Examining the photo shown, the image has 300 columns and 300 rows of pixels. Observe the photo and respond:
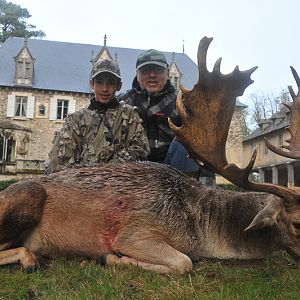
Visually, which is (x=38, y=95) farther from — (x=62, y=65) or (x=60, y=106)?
(x=62, y=65)

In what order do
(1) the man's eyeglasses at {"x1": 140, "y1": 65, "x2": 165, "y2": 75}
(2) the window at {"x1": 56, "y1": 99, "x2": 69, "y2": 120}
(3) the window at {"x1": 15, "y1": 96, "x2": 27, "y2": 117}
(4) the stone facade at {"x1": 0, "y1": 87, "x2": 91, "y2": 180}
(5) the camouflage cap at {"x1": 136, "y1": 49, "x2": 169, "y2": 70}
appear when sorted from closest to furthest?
(5) the camouflage cap at {"x1": 136, "y1": 49, "x2": 169, "y2": 70} → (1) the man's eyeglasses at {"x1": 140, "y1": 65, "x2": 165, "y2": 75} → (4) the stone facade at {"x1": 0, "y1": 87, "x2": 91, "y2": 180} → (3) the window at {"x1": 15, "y1": 96, "x2": 27, "y2": 117} → (2) the window at {"x1": 56, "y1": 99, "x2": 69, "y2": 120}

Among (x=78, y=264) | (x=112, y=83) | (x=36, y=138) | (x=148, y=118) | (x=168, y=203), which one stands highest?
(x=112, y=83)

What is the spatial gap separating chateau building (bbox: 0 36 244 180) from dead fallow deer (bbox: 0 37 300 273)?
3880cm

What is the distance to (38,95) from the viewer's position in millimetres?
44781

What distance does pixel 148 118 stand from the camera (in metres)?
8.09

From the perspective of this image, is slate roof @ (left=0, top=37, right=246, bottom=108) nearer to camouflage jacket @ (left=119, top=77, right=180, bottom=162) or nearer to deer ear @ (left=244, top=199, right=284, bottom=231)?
camouflage jacket @ (left=119, top=77, right=180, bottom=162)


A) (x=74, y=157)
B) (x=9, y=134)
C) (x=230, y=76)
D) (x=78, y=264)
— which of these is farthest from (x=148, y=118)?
(x=9, y=134)

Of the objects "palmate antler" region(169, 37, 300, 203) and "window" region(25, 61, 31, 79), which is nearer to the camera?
"palmate antler" region(169, 37, 300, 203)

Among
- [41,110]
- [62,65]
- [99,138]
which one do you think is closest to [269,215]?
[99,138]

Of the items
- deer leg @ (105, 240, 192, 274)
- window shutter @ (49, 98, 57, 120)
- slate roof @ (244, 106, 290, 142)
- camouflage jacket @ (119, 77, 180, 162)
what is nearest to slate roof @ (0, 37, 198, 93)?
window shutter @ (49, 98, 57, 120)

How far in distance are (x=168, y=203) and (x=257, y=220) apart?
3.32 feet

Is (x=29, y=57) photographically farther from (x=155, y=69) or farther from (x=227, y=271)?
(x=227, y=271)

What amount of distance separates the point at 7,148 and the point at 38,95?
5.66m

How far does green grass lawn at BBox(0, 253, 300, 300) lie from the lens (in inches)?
148
